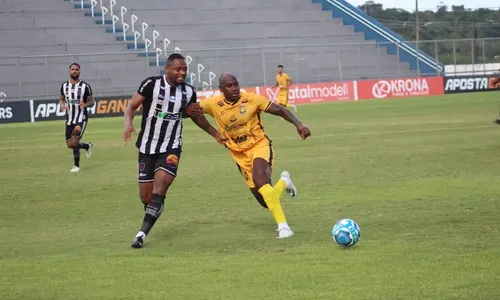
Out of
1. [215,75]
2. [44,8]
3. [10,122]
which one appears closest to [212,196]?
[10,122]

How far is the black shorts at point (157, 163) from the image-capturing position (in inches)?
440

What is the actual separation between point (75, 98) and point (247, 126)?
10667 millimetres

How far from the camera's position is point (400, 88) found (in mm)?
57688

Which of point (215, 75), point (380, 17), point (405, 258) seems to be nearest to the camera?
point (405, 258)

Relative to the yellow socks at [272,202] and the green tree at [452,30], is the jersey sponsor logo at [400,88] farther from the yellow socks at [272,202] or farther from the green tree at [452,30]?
the yellow socks at [272,202]

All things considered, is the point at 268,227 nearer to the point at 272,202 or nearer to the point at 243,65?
the point at 272,202

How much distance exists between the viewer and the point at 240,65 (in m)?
53.7

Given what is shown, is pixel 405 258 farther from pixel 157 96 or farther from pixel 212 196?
pixel 212 196

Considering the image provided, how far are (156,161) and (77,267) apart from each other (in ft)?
7.01

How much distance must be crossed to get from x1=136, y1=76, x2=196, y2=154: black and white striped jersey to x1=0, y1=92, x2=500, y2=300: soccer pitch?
1.14 metres

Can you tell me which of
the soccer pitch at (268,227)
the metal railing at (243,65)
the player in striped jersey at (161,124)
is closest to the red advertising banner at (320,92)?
the metal railing at (243,65)

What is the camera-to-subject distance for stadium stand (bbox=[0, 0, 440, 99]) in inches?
1966

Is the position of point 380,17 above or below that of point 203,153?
above

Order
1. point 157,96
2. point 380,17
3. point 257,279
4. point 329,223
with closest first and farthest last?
1. point 257,279
2. point 157,96
3. point 329,223
4. point 380,17
